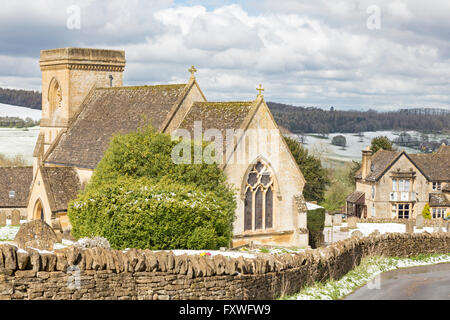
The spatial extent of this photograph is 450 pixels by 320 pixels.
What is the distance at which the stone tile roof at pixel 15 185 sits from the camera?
230 feet

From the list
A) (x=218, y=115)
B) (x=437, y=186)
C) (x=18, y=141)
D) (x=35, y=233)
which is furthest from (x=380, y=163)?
(x=18, y=141)

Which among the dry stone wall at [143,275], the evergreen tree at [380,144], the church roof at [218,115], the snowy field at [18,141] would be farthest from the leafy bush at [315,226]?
the snowy field at [18,141]

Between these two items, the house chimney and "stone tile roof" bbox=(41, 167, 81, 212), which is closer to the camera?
"stone tile roof" bbox=(41, 167, 81, 212)

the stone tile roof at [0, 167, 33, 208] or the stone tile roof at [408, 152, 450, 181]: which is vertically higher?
the stone tile roof at [408, 152, 450, 181]

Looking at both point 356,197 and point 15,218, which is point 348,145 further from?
point 15,218

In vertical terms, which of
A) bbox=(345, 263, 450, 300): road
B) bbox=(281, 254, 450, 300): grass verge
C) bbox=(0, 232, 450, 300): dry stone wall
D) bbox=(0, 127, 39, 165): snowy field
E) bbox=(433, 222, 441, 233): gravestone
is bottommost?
bbox=(345, 263, 450, 300): road

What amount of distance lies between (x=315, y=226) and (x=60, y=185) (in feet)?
55.4

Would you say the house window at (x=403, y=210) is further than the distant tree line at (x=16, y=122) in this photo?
No

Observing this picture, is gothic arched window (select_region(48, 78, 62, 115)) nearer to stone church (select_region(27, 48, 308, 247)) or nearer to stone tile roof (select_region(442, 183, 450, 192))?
stone church (select_region(27, 48, 308, 247))

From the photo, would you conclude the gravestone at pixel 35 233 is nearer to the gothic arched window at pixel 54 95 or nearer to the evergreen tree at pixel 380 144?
the gothic arched window at pixel 54 95

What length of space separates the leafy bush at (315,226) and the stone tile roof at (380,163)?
34.9 metres

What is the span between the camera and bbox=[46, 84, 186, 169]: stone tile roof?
4044 cm

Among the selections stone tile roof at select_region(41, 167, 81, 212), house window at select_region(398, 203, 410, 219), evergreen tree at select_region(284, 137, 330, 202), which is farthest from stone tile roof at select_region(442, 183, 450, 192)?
stone tile roof at select_region(41, 167, 81, 212)

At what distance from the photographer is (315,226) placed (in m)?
43.5
